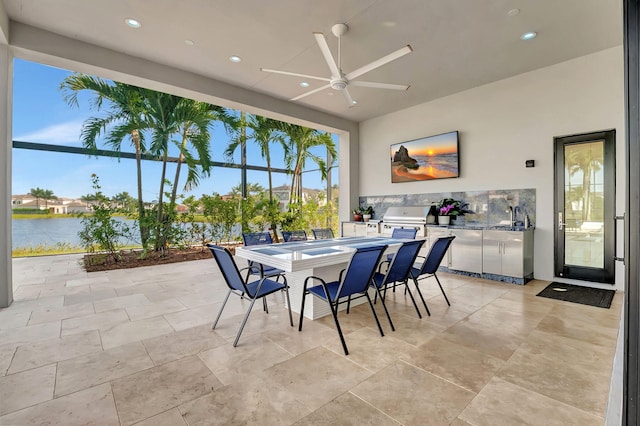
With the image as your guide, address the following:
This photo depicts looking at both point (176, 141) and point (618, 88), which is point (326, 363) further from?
point (176, 141)

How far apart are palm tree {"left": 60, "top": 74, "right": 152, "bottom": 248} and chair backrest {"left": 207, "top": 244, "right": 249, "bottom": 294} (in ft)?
14.4

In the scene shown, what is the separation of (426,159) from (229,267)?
4.72 m

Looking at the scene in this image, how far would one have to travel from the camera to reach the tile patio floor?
5.40ft

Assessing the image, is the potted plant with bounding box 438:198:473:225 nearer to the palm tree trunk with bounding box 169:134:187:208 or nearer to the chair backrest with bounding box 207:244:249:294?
the chair backrest with bounding box 207:244:249:294

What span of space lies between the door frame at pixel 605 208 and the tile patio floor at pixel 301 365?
608 millimetres

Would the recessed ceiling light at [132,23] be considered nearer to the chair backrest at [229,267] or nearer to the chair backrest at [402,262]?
the chair backrest at [229,267]

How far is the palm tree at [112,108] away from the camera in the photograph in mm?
5516

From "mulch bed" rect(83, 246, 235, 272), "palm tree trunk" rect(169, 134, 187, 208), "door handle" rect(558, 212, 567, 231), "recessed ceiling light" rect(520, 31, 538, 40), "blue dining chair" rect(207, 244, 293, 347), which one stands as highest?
"recessed ceiling light" rect(520, 31, 538, 40)

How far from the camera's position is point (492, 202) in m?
5.02

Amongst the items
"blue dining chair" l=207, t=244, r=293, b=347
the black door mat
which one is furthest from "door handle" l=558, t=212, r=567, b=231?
"blue dining chair" l=207, t=244, r=293, b=347

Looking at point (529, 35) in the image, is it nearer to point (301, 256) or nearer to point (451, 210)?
point (451, 210)

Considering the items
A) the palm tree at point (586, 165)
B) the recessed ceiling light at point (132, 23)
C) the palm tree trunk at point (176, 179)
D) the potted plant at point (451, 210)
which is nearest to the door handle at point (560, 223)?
the palm tree at point (586, 165)

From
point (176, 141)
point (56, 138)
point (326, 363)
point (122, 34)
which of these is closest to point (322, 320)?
point (326, 363)

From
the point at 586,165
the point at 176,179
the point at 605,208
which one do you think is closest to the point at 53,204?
the point at 176,179
